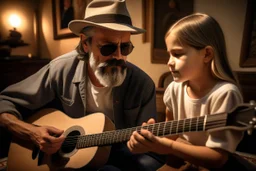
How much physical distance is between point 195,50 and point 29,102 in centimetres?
70

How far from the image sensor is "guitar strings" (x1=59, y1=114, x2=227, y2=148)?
1.87 feet

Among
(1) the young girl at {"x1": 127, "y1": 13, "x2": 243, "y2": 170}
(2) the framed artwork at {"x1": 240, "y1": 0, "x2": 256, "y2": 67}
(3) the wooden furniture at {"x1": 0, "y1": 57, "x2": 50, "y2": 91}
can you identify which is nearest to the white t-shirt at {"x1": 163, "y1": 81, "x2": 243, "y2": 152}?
(1) the young girl at {"x1": 127, "y1": 13, "x2": 243, "y2": 170}

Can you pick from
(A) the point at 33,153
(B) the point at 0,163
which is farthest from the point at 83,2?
(B) the point at 0,163

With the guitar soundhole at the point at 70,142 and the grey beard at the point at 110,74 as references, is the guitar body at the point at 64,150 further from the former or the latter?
the grey beard at the point at 110,74

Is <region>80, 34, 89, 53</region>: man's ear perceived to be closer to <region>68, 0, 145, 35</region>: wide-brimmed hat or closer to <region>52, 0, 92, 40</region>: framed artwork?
<region>68, 0, 145, 35</region>: wide-brimmed hat

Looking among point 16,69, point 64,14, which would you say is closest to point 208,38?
point 64,14

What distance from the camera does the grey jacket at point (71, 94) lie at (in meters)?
0.94

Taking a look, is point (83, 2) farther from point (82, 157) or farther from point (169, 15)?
point (82, 157)

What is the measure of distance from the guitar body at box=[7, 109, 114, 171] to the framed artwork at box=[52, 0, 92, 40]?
1.22 feet

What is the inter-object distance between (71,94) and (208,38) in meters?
0.58

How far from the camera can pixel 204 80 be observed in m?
0.64

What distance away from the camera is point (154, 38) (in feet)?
3.14

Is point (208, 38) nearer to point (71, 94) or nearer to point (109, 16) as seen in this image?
point (109, 16)

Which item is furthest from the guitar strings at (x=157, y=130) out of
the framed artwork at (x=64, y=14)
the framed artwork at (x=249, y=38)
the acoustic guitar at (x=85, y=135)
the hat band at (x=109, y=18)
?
the framed artwork at (x=64, y=14)
